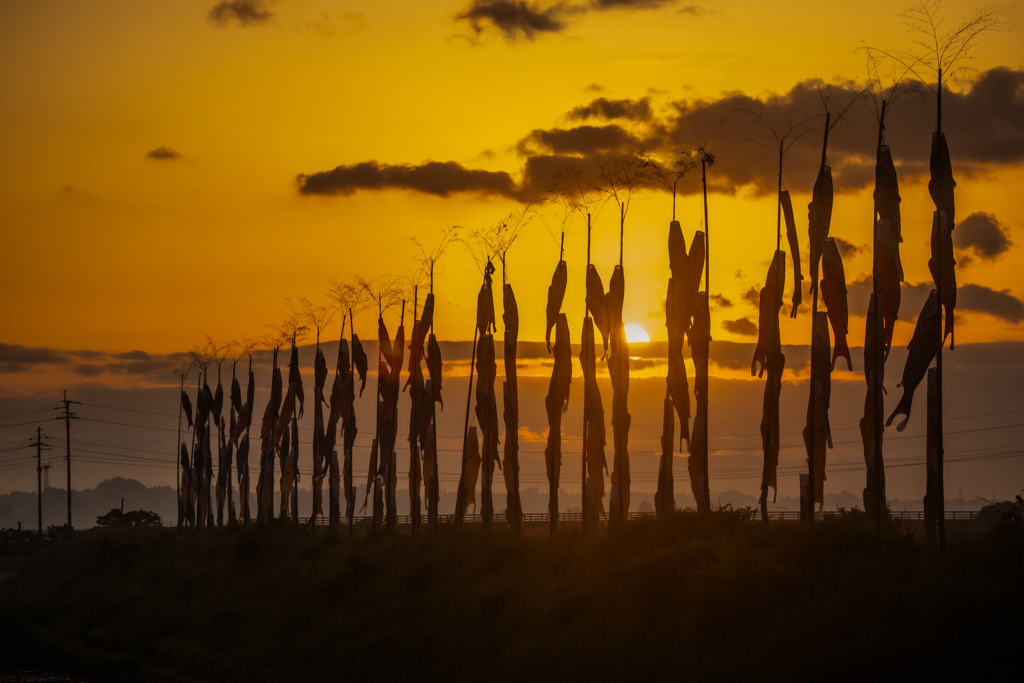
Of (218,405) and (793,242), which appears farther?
(218,405)

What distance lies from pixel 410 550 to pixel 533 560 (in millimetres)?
8963

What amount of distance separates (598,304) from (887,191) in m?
13.1

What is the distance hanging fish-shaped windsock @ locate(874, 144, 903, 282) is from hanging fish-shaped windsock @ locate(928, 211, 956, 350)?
1.50m

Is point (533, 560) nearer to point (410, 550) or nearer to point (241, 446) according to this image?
point (410, 550)

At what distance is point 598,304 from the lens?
39219mm

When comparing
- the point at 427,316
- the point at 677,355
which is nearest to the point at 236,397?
the point at 427,316

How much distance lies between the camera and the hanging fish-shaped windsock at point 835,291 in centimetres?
3039

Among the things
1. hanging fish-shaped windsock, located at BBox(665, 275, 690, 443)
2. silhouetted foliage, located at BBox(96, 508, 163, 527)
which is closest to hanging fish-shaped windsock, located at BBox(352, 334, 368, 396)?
hanging fish-shaped windsock, located at BBox(665, 275, 690, 443)

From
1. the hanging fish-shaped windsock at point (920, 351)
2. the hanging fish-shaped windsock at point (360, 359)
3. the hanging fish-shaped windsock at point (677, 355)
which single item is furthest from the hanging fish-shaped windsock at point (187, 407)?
the hanging fish-shaped windsock at point (920, 351)

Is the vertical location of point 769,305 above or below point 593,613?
above

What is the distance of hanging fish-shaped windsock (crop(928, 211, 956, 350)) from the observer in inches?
1053

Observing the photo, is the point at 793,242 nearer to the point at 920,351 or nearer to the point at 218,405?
the point at 920,351

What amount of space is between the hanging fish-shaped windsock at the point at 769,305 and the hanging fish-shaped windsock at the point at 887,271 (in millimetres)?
4638

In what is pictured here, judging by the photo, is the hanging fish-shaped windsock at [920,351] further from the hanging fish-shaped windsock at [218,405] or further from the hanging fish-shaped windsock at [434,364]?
the hanging fish-shaped windsock at [218,405]
